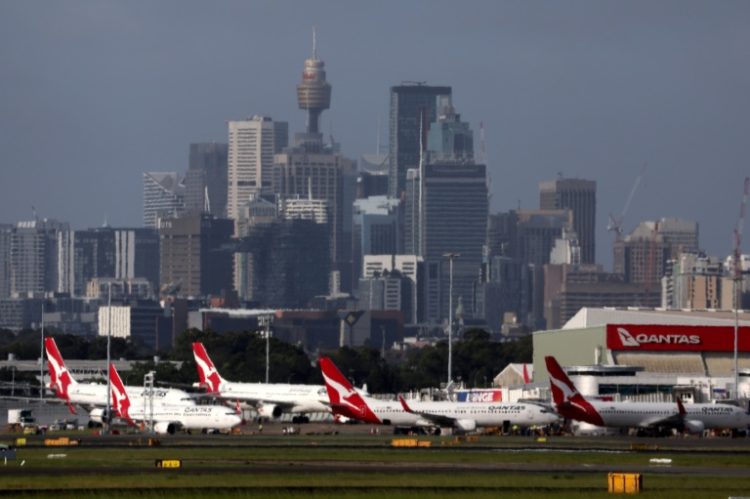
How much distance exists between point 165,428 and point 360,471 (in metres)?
54.4

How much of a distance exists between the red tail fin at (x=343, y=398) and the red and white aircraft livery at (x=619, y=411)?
1511cm

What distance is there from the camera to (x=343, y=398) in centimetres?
14825

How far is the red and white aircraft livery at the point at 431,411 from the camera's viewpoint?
141538 millimetres

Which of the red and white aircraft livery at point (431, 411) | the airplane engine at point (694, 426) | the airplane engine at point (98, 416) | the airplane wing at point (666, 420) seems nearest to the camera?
the airplane wing at point (666, 420)

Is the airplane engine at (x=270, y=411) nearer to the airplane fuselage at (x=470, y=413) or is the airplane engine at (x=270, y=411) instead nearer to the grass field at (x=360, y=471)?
the airplane fuselage at (x=470, y=413)

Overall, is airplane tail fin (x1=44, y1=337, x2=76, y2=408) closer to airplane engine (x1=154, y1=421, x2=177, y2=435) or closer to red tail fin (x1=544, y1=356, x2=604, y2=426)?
airplane engine (x1=154, y1=421, x2=177, y2=435)

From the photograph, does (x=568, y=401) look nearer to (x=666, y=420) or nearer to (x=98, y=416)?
(x=666, y=420)

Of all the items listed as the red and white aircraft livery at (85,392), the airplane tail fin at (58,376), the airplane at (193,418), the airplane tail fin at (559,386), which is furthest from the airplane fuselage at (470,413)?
the airplane tail fin at (58,376)

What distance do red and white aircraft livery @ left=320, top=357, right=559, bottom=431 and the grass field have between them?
22.0 m

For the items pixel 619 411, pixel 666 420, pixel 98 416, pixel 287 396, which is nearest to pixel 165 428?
pixel 98 416

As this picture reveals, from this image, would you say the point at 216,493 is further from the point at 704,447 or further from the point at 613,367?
the point at 613,367

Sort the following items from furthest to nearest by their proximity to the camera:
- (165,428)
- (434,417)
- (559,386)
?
(165,428) < (434,417) < (559,386)

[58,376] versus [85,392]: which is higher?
[58,376]

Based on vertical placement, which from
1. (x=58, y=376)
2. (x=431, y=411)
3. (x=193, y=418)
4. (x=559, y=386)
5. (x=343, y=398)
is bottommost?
(x=193, y=418)
